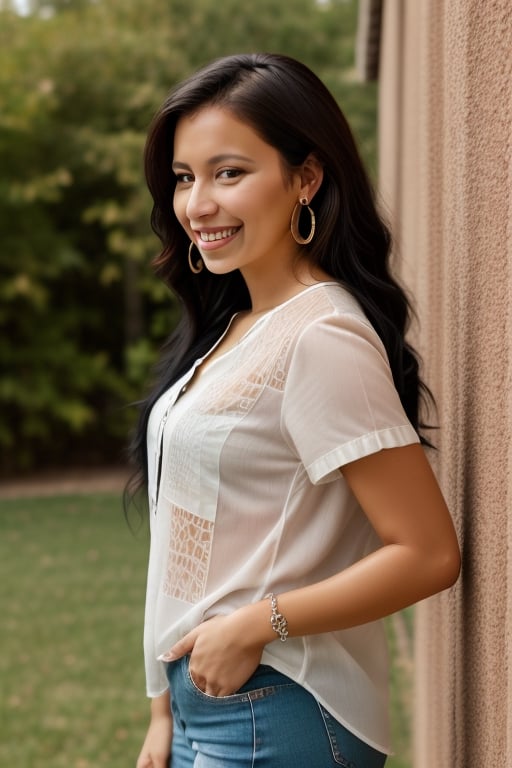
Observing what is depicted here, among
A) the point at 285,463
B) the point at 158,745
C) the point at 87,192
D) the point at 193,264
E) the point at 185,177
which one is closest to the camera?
the point at 285,463

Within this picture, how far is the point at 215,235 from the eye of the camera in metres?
1.72

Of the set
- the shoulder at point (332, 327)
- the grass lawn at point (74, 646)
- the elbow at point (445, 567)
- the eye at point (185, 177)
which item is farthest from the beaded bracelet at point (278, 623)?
the grass lawn at point (74, 646)

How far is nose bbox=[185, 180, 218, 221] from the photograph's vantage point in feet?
5.51

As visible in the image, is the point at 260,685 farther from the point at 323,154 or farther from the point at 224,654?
the point at 323,154

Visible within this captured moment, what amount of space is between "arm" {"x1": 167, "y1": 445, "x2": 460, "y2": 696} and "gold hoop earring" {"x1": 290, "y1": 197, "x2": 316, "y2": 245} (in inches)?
17.6

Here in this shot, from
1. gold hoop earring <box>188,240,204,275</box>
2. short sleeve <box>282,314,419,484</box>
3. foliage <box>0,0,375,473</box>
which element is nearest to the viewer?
short sleeve <box>282,314,419,484</box>

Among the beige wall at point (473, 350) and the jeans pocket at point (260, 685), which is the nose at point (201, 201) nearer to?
the beige wall at point (473, 350)

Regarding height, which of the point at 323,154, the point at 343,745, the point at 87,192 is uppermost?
the point at 323,154

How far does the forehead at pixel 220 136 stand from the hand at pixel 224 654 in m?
0.69

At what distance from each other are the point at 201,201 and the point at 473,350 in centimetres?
49

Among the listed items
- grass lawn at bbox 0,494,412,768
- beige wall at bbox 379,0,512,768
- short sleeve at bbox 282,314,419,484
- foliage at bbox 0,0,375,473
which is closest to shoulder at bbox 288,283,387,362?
short sleeve at bbox 282,314,419,484

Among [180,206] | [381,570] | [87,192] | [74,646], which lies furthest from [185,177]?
[87,192]

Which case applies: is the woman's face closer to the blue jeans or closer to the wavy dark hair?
the wavy dark hair

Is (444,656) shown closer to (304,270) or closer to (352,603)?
(352,603)
